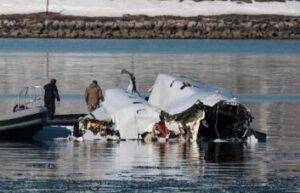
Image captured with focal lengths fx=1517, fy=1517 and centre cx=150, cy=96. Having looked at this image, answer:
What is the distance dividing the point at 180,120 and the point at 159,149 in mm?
1855

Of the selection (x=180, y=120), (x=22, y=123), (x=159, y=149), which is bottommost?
(x=159, y=149)

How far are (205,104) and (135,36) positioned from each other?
95.4 metres

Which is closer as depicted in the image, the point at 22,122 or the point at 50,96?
the point at 22,122

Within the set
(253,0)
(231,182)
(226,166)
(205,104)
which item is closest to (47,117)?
(205,104)

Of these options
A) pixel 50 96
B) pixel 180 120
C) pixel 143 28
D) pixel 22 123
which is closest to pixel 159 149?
pixel 180 120

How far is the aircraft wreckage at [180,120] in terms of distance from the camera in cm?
3947

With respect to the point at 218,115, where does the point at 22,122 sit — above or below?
below

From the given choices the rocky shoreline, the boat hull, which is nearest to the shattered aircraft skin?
the boat hull

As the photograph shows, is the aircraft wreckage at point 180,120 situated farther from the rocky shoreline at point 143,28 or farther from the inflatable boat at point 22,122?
the rocky shoreline at point 143,28

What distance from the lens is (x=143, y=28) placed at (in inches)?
5340

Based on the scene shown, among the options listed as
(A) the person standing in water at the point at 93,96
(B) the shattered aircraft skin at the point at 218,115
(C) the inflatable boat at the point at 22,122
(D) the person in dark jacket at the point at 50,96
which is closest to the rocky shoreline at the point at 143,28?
(A) the person standing in water at the point at 93,96

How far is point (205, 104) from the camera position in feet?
129

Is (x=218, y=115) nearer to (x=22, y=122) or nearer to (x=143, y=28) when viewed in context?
(x=22, y=122)

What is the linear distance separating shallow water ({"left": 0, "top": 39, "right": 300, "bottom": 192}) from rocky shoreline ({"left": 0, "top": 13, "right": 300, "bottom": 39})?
4376cm
